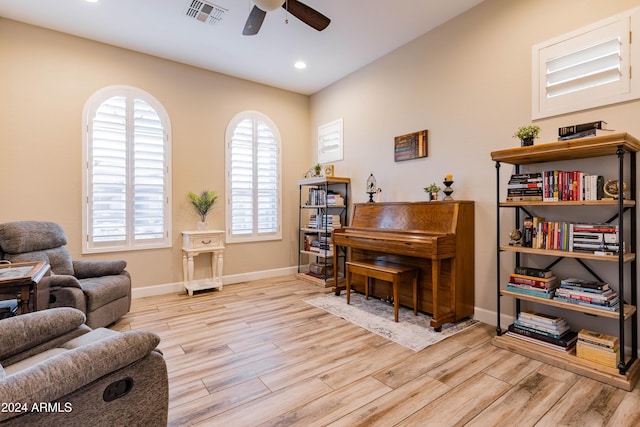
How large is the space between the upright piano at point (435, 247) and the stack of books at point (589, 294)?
2.82 feet

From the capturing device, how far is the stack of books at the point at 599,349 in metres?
Answer: 2.11

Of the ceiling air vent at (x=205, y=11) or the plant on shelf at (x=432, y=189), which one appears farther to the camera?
the plant on shelf at (x=432, y=189)

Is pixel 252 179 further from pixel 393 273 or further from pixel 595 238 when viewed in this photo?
pixel 595 238

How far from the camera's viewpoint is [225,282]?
4.73 m

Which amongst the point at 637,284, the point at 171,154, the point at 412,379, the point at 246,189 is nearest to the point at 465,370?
the point at 412,379

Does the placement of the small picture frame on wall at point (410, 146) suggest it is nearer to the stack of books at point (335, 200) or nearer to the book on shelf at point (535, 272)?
the stack of books at point (335, 200)

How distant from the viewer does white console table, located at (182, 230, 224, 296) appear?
165 inches

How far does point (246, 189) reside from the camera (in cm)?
493

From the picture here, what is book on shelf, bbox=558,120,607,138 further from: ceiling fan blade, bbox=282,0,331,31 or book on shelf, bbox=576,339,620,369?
ceiling fan blade, bbox=282,0,331,31

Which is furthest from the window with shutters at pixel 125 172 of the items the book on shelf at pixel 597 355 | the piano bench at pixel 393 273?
the book on shelf at pixel 597 355

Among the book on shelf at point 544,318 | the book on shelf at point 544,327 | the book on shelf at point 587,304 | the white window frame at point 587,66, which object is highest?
the white window frame at point 587,66

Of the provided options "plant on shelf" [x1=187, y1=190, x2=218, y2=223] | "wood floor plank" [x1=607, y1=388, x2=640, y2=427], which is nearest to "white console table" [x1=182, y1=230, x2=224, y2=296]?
"plant on shelf" [x1=187, y1=190, x2=218, y2=223]

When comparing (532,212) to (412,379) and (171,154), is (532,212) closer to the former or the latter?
(412,379)

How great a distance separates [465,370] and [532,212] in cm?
151
